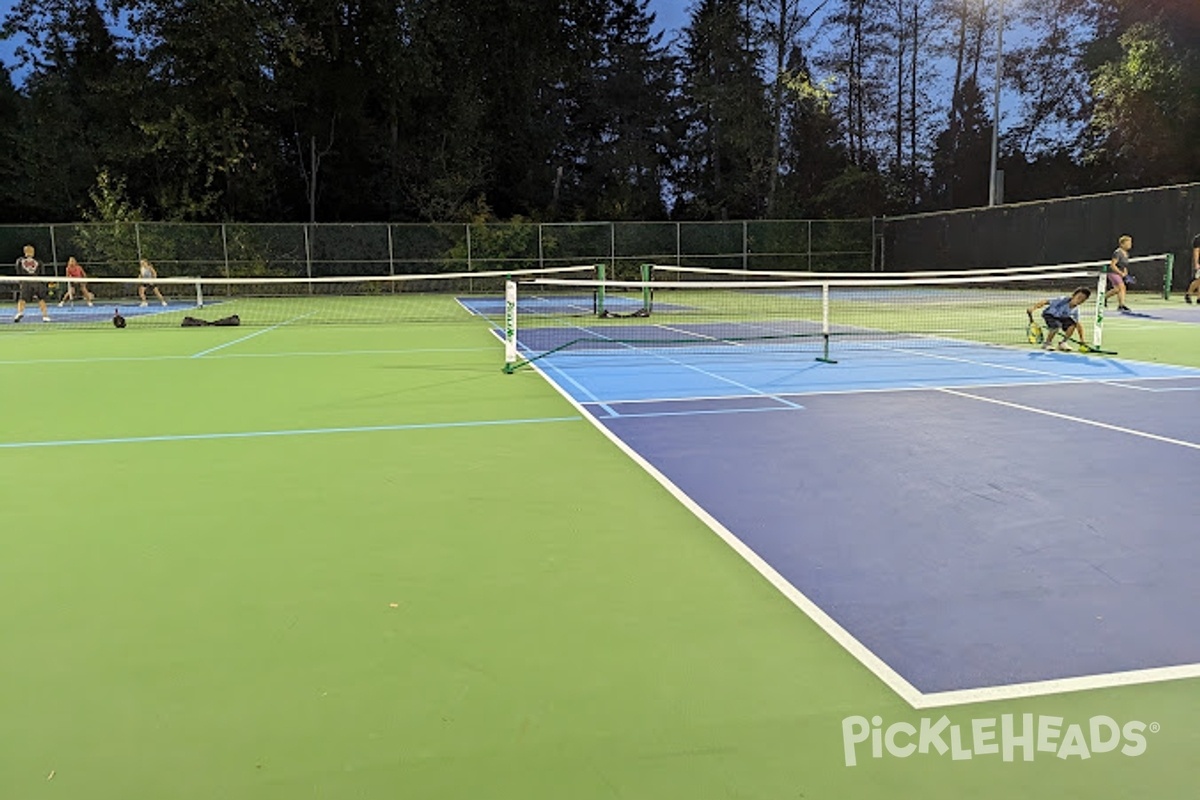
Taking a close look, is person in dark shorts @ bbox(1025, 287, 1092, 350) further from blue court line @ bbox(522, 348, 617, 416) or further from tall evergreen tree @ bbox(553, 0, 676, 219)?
tall evergreen tree @ bbox(553, 0, 676, 219)

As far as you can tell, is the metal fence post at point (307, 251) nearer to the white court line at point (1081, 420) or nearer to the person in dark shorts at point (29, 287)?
the person in dark shorts at point (29, 287)

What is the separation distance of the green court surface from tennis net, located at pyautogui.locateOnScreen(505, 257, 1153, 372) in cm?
559

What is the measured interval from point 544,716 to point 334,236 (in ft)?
102

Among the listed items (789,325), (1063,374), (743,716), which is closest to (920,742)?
(743,716)

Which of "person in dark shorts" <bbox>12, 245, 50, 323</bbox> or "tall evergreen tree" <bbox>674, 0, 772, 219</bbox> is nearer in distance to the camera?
"person in dark shorts" <bbox>12, 245, 50, 323</bbox>

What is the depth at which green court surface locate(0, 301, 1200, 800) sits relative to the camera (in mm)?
2305

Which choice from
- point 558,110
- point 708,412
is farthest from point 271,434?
point 558,110

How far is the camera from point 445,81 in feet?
127

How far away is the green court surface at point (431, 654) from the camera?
2305mm

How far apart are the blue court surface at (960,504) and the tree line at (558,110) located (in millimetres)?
30213

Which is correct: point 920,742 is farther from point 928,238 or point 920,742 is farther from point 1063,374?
point 928,238

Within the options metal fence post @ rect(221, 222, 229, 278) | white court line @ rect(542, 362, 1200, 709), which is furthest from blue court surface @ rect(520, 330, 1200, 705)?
metal fence post @ rect(221, 222, 229, 278)

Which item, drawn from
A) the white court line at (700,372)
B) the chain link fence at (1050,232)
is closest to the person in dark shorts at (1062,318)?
the white court line at (700,372)

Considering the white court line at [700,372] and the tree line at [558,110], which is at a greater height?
the tree line at [558,110]
